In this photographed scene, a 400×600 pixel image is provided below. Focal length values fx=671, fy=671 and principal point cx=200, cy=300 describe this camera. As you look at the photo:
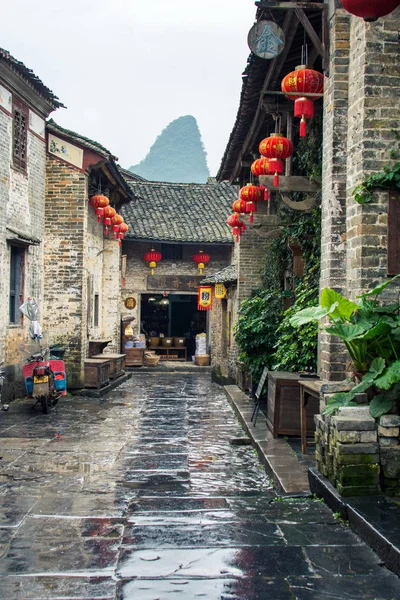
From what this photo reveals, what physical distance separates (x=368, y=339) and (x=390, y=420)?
2.18 feet

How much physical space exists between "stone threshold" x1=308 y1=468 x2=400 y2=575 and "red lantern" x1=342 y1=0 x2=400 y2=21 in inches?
141

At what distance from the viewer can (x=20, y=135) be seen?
13281 mm

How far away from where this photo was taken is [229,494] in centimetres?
634

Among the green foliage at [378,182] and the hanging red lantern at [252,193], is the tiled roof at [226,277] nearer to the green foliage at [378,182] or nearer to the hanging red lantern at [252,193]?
the hanging red lantern at [252,193]

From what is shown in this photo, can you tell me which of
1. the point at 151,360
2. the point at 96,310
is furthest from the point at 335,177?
the point at 151,360

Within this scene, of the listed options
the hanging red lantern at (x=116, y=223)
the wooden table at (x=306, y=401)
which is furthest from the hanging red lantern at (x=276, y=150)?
the hanging red lantern at (x=116, y=223)

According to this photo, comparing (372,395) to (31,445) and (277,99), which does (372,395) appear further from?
(277,99)

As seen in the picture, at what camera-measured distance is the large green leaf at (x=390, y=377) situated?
4.96 metres

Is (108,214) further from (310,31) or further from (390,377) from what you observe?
(390,377)

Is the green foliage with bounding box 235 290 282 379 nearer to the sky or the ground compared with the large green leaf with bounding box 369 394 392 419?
nearer to the sky

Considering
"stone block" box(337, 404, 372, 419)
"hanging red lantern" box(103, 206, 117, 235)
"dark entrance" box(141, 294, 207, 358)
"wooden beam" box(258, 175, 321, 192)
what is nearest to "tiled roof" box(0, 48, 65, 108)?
"hanging red lantern" box(103, 206, 117, 235)

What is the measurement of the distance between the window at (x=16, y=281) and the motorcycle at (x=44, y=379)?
1217mm

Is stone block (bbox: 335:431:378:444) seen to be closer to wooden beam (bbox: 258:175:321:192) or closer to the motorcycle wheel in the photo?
wooden beam (bbox: 258:175:321:192)

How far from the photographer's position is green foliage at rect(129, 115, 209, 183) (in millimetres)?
99000
